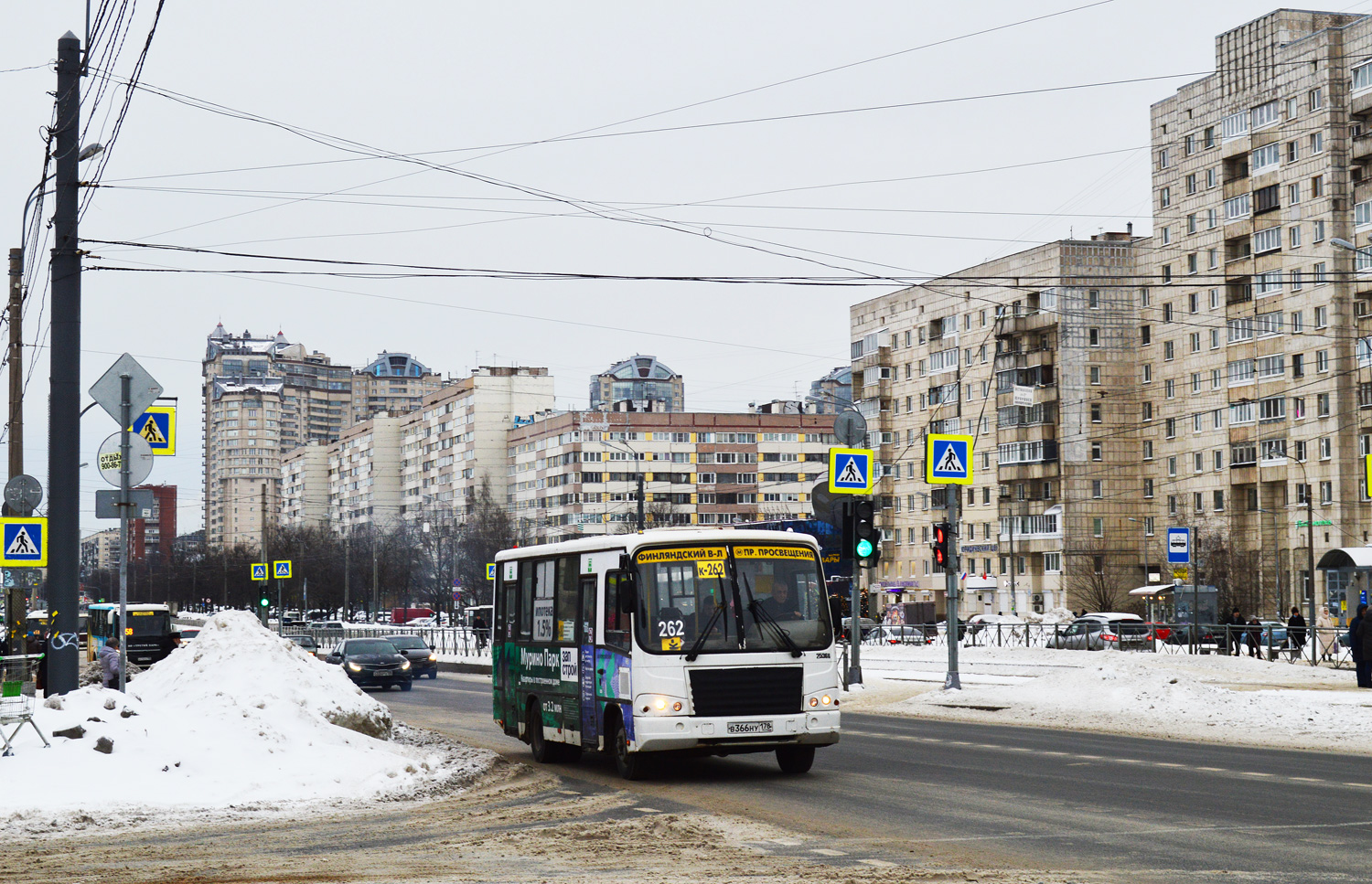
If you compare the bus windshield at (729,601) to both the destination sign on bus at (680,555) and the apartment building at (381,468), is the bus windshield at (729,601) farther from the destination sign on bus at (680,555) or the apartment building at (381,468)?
the apartment building at (381,468)

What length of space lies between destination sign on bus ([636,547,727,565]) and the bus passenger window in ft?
1.36

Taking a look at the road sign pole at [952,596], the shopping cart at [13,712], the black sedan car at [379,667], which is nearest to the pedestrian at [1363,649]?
the road sign pole at [952,596]

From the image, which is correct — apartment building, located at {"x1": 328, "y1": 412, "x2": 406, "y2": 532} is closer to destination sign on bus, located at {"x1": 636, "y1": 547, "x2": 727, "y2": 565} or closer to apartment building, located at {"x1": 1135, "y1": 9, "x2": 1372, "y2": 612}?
apartment building, located at {"x1": 1135, "y1": 9, "x2": 1372, "y2": 612}

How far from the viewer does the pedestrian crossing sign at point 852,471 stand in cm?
3064

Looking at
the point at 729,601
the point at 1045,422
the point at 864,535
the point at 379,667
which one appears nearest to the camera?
the point at 729,601

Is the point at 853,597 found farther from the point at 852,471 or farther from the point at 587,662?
the point at 587,662

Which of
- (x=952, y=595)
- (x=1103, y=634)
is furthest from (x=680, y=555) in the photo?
(x=1103, y=634)

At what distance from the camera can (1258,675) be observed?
1497 inches

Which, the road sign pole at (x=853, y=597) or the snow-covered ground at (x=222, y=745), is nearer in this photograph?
the snow-covered ground at (x=222, y=745)

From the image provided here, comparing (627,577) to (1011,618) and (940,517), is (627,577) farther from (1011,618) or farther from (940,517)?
(940,517)

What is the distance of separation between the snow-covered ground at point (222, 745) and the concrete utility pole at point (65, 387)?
128 cm

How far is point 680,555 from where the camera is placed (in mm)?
16141

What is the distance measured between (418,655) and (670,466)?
379 feet

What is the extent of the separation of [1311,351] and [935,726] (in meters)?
62.8
